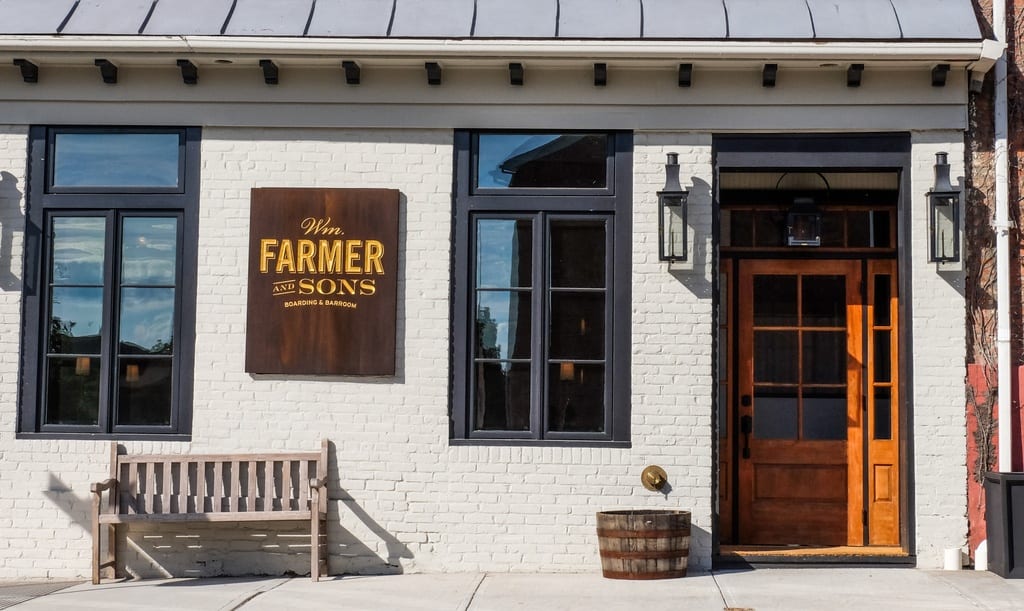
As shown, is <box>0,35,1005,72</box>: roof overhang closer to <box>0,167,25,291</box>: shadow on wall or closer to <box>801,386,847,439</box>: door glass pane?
<box>0,167,25,291</box>: shadow on wall

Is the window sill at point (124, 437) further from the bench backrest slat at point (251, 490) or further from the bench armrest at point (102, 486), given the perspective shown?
the bench backrest slat at point (251, 490)

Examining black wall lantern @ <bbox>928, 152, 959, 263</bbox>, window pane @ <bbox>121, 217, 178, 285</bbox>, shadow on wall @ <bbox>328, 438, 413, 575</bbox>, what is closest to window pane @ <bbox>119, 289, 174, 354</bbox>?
window pane @ <bbox>121, 217, 178, 285</bbox>

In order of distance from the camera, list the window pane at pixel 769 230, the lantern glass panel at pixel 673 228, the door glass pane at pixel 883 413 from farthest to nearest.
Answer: the window pane at pixel 769 230
the door glass pane at pixel 883 413
the lantern glass panel at pixel 673 228

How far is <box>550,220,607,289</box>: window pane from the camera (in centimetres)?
845

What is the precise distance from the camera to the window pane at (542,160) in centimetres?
848

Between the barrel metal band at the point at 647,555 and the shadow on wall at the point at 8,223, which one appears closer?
the barrel metal band at the point at 647,555

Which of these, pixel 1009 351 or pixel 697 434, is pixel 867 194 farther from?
pixel 697 434

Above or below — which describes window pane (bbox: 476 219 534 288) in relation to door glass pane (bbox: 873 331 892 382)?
above

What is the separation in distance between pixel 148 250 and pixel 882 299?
574cm

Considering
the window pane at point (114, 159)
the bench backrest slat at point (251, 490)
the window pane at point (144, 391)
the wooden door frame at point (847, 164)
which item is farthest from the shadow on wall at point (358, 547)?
the window pane at point (114, 159)

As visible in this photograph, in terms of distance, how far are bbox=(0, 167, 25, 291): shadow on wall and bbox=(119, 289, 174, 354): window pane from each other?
85 cm

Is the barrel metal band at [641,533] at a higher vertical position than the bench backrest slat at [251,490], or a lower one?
lower

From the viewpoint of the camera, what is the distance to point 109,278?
853 centimetres

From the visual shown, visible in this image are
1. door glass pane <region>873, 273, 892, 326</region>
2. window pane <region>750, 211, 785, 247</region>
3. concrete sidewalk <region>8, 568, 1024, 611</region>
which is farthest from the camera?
window pane <region>750, 211, 785, 247</region>
